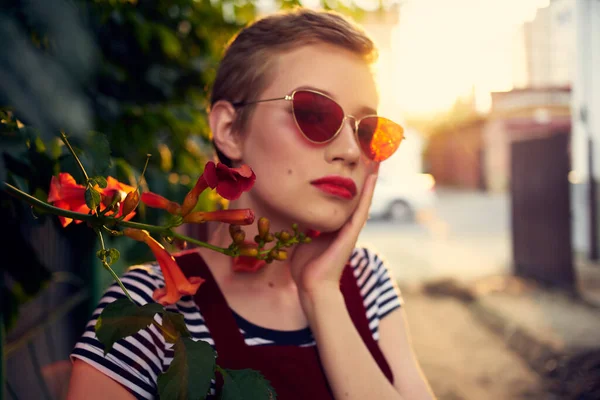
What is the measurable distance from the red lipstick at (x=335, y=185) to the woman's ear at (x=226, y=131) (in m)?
0.28

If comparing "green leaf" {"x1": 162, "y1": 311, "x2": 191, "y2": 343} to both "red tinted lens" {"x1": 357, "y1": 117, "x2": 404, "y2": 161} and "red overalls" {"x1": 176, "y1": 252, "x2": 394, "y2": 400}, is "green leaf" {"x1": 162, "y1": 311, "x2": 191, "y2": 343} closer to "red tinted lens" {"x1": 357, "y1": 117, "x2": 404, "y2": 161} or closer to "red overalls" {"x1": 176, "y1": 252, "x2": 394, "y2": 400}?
"red overalls" {"x1": 176, "y1": 252, "x2": 394, "y2": 400}

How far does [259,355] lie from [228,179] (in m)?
0.59

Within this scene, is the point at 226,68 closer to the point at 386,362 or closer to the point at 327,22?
the point at 327,22

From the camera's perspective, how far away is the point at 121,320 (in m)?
0.61

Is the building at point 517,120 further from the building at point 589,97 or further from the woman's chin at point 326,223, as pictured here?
the woman's chin at point 326,223

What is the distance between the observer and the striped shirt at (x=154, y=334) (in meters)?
1.02

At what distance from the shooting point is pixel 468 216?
647 inches

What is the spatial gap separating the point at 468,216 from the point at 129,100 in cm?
1563

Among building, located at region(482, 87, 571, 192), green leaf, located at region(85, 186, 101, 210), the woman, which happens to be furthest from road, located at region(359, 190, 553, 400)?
building, located at region(482, 87, 571, 192)

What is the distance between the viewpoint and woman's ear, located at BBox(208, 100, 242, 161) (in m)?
1.41

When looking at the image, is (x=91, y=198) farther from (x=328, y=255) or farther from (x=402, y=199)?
(x=402, y=199)

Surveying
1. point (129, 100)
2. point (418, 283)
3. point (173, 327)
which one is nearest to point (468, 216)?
point (418, 283)

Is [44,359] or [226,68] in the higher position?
[226,68]

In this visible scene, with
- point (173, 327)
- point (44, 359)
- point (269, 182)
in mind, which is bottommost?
point (44, 359)
